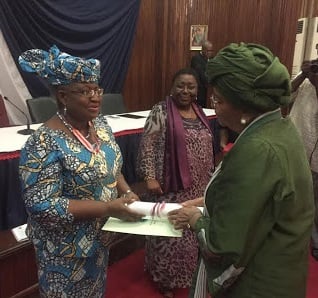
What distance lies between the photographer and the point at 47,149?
4.08ft

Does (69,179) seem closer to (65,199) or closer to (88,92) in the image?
(65,199)

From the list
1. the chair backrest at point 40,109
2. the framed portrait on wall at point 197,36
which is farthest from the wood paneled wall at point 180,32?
the chair backrest at point 40,109

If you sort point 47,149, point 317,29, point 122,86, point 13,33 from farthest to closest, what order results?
point 122,86 → point 317,29 → point 13,33 → point 47,149

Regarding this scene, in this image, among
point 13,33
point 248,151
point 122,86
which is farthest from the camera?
point 122,86

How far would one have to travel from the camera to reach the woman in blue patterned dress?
1244 millimetres

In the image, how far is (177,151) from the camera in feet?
7.06

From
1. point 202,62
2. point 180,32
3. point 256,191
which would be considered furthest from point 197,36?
point 256,191

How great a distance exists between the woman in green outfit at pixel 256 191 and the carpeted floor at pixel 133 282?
1.43 m

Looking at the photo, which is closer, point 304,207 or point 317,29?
point 304,207

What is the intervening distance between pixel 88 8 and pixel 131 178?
278cm

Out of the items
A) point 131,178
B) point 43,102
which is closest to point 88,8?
point 43,102

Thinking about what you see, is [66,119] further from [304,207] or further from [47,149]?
[304,207]

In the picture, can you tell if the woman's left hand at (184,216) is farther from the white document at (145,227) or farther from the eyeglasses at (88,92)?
the eyeglasses at (88,92)

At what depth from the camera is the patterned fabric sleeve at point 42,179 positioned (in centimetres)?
123
